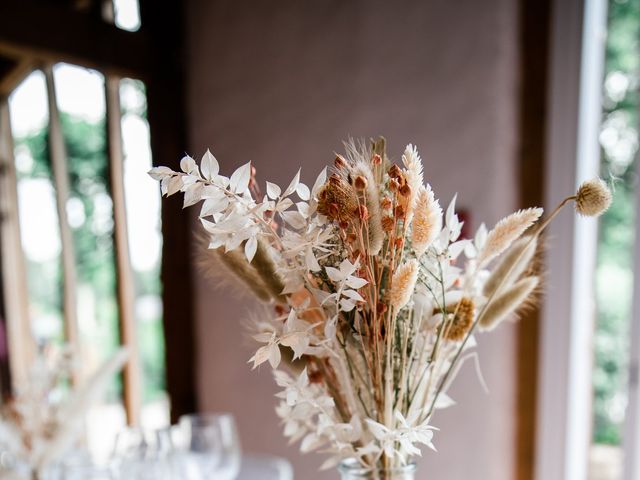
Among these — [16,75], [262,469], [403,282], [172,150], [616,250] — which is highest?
[16,75]

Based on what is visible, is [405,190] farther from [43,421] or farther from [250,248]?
[43,421]

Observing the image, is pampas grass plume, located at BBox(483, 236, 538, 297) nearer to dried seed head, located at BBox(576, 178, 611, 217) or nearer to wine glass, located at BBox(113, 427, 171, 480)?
dried seed head, located at BBox(576, 178, 611, 217)

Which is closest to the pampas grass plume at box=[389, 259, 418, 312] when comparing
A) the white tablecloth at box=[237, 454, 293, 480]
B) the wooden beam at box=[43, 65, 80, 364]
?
the white tablecloth at box=[237, 454, 293, 480]

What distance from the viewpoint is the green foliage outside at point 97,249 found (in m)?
2.70

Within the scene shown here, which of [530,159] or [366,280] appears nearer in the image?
[366,280]

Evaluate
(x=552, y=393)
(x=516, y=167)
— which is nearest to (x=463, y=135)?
(x=516, y=167)

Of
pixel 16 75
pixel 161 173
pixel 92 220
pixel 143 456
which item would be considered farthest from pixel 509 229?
pixel 16 75

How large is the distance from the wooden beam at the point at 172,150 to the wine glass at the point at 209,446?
1.09 metres

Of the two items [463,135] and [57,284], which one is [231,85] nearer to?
[463,135]

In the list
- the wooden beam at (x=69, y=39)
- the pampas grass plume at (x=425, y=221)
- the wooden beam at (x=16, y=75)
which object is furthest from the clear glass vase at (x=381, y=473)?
the wooden beam at (x=16, y=75)

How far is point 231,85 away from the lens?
217 centimetres

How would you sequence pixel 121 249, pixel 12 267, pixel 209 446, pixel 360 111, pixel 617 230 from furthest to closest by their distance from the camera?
1. pixel 12 267
2. pixel 121 249
3. pixel 360 111
4. pixel 617 230
5. pixel 209 446

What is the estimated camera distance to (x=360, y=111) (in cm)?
190

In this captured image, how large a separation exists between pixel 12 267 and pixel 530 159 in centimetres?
292
